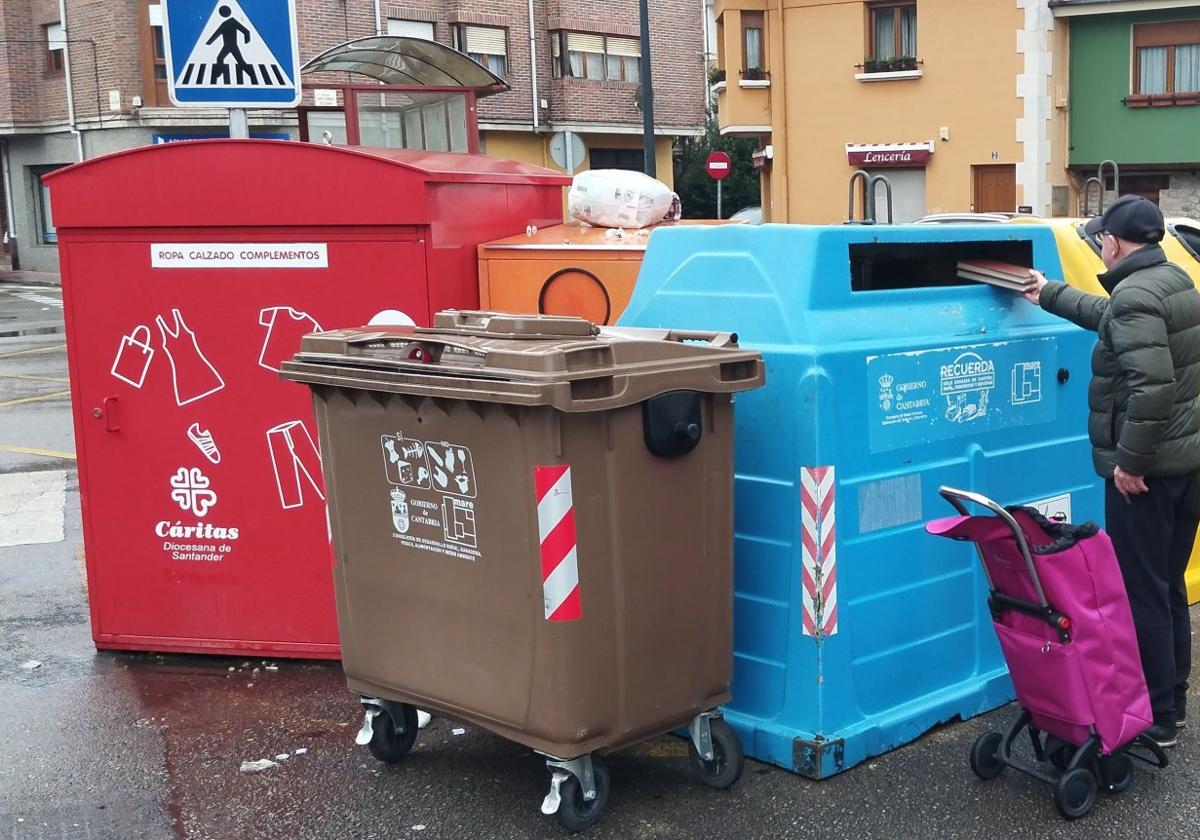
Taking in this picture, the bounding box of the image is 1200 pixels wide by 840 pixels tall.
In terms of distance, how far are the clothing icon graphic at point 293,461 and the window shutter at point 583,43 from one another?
31.3 m

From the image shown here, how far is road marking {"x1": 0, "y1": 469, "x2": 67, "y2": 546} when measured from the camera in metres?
7.91

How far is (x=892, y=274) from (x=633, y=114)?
106 ft

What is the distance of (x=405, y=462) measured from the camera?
3.96m

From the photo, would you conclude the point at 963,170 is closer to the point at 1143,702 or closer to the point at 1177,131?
the point at 1177,131

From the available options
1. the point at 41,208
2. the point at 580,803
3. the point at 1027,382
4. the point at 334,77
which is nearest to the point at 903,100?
the point at 334,77

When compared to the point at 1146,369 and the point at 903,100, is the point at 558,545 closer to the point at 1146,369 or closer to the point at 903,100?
the point at 1146,369

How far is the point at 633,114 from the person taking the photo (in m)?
36.6

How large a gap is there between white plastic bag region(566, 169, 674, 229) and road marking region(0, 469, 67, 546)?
3.79m

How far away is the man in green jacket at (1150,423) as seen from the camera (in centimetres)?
403

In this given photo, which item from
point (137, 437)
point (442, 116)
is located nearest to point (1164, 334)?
point (137, 437)

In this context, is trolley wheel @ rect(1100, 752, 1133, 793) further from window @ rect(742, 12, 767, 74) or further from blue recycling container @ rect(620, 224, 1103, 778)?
window @ rect(742, 12, 767, 74)

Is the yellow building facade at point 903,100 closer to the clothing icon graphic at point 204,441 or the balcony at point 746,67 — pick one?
the balcony at point 746,67

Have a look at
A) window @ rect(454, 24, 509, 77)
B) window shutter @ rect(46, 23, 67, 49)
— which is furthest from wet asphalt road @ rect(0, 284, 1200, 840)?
window shutter @ rect(46, 23, 67, 49)

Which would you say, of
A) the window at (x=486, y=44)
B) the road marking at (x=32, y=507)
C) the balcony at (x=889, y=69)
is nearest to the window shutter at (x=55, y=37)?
the window at (x=486, y=44)
